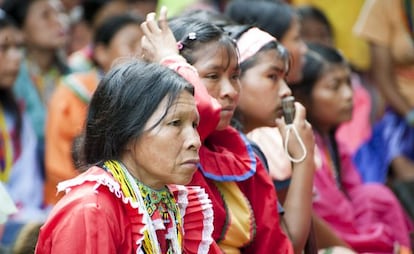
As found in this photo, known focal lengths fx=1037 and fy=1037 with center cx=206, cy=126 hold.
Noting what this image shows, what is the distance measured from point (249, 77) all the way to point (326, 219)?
0.83 metres

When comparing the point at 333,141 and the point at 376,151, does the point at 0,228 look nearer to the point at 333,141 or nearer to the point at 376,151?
the point at 333,141

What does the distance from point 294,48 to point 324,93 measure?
0.46 meters

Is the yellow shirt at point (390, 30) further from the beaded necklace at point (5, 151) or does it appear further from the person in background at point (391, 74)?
the beaded necklace at point (5, 151)

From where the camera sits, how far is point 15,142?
4637mm

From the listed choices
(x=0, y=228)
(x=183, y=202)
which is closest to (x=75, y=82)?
(x=0, y=228)

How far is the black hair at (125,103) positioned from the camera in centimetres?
243

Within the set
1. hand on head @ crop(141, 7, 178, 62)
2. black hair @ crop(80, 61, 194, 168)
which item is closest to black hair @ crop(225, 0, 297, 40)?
hand on head @ crop(141, 7, 178, 62)

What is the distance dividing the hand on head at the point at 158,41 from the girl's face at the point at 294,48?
889mm

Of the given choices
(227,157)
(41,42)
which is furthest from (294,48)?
(41,42)

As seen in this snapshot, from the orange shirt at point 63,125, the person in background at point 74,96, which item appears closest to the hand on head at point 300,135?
the person in background at point 74,96

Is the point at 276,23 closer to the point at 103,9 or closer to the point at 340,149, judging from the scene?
the point at 340,149

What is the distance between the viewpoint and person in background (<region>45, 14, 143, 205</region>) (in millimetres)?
4730

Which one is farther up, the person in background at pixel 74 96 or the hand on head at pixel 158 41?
the hand on head at pixel 158 41

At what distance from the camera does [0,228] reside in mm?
3773
